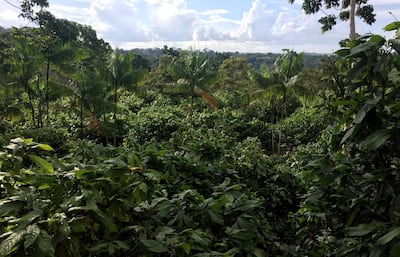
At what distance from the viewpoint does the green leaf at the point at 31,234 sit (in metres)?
1.08

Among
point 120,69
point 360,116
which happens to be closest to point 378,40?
point 360,116

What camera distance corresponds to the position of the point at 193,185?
2486mm

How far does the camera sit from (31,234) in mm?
1106

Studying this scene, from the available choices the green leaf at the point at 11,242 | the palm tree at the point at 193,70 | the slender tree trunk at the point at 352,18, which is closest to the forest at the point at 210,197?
the green leaf at the point at 11,242

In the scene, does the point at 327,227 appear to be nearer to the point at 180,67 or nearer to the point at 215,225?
the point at 215,225

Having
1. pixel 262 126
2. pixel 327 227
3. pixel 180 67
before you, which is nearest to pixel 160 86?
pixel 180 67

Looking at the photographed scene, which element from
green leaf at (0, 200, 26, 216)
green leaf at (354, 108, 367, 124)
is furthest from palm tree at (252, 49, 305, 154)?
green leaf at (0, 200, 26, 216)

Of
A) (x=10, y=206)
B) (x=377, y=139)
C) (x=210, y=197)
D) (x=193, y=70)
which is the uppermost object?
(x=193, y=70)

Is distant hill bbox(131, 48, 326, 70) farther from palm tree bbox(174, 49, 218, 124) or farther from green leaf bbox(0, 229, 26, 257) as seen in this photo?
green leaf bbox(0, 229, 26, 257)

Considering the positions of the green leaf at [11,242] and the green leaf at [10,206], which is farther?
the green leaf at [10,206]

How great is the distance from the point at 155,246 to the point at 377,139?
91 cm

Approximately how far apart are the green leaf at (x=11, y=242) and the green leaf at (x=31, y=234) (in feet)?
0.06

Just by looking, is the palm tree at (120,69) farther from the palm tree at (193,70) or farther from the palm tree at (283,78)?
the palm tree at (283,78)

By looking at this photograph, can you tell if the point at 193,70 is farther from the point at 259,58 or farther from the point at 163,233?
the point at 259,58
